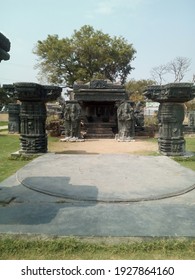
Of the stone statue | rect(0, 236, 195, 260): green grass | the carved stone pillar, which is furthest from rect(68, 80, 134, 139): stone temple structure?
rect(0, 236, 195, 260): green grass

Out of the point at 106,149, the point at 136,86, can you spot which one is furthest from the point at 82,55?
Answer: the point at 106,149

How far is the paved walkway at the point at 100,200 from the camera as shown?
2852 mm

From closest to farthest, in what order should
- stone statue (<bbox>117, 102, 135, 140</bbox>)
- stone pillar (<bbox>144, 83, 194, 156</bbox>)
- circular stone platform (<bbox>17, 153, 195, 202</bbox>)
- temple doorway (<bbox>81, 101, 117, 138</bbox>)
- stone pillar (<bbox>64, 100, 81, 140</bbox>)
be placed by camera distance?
circular stone platform (<bbox>17, 153, 195, 202</bbox>), stone pillar (<bbox>144, 83, 194, 156</bbox>), stone pillar (<bbox>64, 100, 81, 140</bbox>), stone statue (<bbox>117, 102, 135, 140</bbox>), temple doorway (<bbox>81, 101, 117, 138</bbox>)

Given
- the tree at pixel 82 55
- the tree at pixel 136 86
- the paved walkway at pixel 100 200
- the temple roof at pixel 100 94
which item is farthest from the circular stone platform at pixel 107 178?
the tree at pixel 136 86

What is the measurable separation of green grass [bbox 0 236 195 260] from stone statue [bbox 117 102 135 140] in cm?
1156

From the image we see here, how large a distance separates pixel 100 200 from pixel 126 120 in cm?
1058

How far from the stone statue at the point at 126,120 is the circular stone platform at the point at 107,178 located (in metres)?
7.32

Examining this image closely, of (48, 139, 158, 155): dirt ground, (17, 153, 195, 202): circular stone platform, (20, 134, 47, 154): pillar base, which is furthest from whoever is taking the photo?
(48, 139, 158, 155): dirt ground

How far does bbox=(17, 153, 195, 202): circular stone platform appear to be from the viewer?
3.97 m

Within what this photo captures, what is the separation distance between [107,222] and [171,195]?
4.41 ft

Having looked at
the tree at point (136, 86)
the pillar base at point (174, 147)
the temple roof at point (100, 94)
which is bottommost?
the pillar base at point (174, 147)

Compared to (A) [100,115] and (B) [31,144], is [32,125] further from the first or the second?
(A) [100,115]

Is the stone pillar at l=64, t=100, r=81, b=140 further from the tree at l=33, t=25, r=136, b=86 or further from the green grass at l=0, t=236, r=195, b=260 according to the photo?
the tree at l=33, t=25, r=136, b=86

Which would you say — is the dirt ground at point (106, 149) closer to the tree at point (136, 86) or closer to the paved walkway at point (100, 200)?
the paved walkway at point (100, 200)
